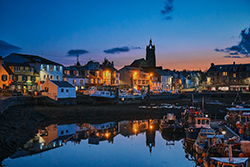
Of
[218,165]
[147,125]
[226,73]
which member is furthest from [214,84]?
[218,165]

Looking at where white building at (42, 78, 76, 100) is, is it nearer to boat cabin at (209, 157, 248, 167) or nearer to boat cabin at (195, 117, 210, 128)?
boat cabin at (195, 117, 210, 128)

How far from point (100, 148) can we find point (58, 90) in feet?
90.2

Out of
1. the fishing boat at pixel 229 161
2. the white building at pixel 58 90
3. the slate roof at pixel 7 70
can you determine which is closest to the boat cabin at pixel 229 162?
the fishing boat at pixel 229 161

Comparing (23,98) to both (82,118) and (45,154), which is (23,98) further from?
(45,154)

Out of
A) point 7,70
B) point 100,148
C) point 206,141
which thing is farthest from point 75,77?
point 206,141

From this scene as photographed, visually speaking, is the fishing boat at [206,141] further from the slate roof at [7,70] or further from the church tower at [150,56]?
the church tower at [150,56]

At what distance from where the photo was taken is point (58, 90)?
51.2 metres

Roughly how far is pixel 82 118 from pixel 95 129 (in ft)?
24.1

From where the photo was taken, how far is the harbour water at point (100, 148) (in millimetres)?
22109

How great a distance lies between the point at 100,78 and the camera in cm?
8000

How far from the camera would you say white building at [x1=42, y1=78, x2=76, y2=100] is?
168 feet

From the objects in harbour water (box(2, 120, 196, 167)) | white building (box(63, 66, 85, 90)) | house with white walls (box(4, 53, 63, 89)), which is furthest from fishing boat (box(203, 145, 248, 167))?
white building (box(63, 66, 85, 90))

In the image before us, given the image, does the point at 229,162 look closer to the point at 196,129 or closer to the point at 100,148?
the point at 196,129

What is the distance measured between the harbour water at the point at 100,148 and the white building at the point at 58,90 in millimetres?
15411
